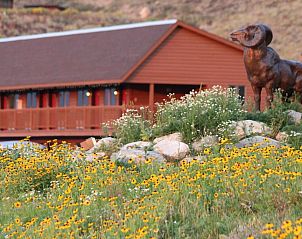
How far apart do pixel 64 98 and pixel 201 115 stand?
2005cm

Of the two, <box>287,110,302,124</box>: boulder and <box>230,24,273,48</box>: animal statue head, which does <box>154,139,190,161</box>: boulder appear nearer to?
<box>287,110,302,124</box>: boulder

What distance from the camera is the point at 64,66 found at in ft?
115

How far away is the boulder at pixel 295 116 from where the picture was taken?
17.8 m

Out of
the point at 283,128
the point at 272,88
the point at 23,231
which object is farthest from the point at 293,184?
the point at 272,88

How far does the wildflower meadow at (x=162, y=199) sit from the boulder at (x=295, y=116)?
13.9ft

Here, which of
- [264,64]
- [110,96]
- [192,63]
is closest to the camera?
[264,64]

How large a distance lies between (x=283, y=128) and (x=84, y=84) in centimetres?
1592

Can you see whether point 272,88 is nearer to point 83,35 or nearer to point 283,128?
point 283,128

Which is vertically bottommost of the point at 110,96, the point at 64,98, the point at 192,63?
the point at 64,98

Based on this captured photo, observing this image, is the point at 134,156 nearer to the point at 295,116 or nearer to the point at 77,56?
the point at 295,116

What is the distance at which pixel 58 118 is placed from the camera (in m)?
33.2

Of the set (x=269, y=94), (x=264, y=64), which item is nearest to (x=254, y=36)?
(x=264, y=64)

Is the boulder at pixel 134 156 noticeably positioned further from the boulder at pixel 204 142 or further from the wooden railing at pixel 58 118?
the wooden railing at pixel 58 118

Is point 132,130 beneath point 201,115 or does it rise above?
beneath
